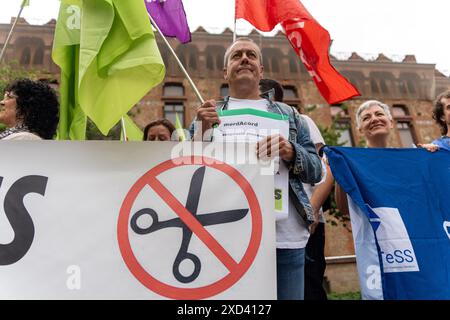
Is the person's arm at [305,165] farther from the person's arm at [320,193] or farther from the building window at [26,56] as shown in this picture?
the building window at [26,56]

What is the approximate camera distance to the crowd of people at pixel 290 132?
239cm

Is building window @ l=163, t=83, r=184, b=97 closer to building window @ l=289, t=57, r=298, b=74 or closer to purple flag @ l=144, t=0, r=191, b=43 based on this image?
building window @ l=289, t=57, r=298, b=74

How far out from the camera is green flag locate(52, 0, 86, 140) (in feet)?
9.05

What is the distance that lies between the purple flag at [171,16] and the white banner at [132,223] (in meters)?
2.87

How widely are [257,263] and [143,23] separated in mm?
1342

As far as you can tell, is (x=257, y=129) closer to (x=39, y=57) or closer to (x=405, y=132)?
(x=39, y=57)

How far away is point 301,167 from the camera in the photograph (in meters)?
2.40

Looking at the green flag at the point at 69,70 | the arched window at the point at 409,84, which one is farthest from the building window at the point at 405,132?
the green flag at the point at 69,70

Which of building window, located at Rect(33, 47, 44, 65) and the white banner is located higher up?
building window, located at Rect(33, 47, 44, 65)

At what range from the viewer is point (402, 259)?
8.70ft

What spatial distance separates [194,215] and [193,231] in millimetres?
81

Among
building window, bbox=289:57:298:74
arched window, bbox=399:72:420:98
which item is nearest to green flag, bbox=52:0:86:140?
building window, bbox=289:57:298:74
